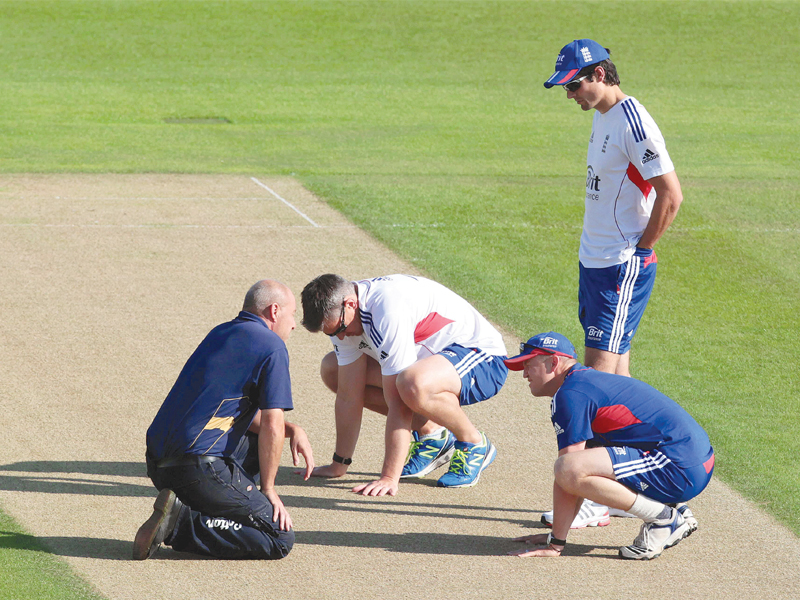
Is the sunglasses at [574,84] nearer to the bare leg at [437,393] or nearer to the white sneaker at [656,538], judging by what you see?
the bare leg at [437,393]

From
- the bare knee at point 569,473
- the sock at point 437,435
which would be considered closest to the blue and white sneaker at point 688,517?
the bare knee at point 569,473

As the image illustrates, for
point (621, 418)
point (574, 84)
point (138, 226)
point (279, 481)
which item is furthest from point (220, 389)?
point (138, 226)

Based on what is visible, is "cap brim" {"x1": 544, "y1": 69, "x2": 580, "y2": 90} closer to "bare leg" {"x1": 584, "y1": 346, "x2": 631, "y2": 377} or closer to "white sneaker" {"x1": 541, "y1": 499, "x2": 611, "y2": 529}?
"bare leg" {"x1": 584, "y1": 346, "x2": 631, "y2": 377}

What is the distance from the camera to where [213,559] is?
19.6 feet

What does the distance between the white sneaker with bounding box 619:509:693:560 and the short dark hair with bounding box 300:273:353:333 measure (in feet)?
7.13

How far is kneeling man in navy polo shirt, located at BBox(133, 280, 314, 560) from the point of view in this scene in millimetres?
5812

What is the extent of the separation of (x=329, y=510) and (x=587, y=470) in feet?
5.79

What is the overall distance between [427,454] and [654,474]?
1.82 metres

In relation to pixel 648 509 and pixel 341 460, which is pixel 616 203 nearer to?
pixel 648 509

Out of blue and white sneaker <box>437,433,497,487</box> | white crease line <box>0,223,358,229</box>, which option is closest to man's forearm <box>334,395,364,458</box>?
blue and white sneaker <box>437,433,497,487</box>

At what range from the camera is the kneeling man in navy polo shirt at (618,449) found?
5.79 m

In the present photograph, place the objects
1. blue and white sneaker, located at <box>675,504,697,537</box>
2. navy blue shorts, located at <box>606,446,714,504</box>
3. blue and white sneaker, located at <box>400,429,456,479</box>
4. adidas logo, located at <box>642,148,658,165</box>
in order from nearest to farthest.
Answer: navy blue shorts, located at <box>606,446,714,504</box> → blue and white sneaker, located at <box>675,504,697,537</box> → adidas logo, located at <box>642,148,658,165</box> → blue and white sneaker, located at <box>400,429,456,479</box>

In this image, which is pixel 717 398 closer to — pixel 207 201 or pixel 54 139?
pixel 207 201

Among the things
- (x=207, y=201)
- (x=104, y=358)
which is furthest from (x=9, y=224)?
(x=104, y=358)
